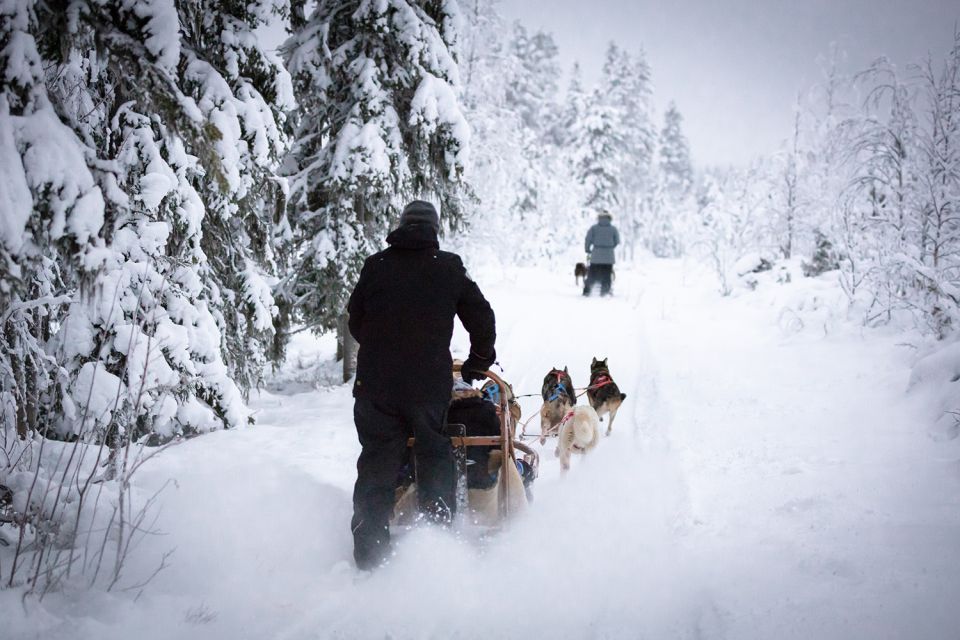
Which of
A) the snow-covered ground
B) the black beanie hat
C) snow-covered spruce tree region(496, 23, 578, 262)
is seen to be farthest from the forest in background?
snow-covered spruce tree region(496, 23, 578, 262)

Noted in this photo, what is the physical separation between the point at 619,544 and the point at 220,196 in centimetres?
527

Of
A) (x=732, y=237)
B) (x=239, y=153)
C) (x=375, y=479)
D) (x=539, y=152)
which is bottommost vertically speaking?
(x=375, y=479)

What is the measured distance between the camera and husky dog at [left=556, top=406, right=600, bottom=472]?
4.89 meters

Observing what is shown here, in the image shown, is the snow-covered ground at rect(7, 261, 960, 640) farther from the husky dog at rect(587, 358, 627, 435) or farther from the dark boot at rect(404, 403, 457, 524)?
the husky dog at rect(587, 358, 627, 435)

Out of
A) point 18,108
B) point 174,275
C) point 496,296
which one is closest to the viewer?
point 18,108

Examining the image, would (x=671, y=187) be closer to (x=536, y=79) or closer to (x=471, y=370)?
(x=536, y=79)

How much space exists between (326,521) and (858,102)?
11409 millimetres

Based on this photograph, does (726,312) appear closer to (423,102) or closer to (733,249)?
(733,249)

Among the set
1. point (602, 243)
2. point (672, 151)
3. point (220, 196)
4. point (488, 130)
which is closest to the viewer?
point (220, 196)

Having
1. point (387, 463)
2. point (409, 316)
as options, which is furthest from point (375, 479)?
point (409, 316)

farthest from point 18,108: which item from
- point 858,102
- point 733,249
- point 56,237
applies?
point 733,249

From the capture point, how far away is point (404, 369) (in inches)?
123

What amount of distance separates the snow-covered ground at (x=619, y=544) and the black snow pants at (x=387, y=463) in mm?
243

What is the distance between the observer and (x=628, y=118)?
113 feet
